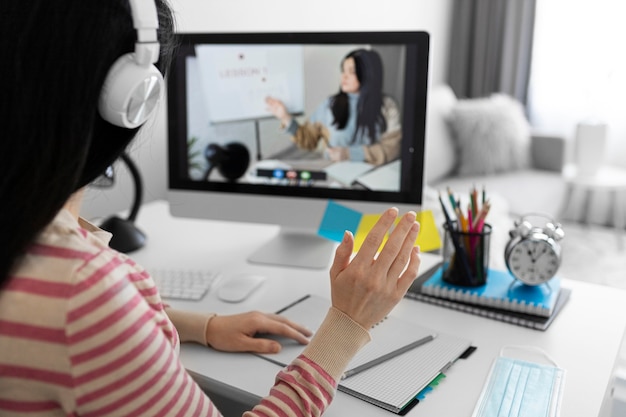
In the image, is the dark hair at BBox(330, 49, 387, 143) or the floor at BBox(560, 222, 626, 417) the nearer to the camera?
the dark hair at BBox(330, 49, 387, 143)

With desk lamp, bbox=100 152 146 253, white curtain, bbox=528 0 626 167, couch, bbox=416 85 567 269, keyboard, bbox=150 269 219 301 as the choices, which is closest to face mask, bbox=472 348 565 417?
keyboard, bbox=150 269 219 301

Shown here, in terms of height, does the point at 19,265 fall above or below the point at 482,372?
above

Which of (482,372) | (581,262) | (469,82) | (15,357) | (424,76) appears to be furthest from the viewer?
(469,82)

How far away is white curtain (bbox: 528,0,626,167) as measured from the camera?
3584mm

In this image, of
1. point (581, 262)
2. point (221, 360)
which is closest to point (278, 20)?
point (581, 262)

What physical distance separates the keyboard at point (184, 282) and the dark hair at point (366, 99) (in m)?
0.38

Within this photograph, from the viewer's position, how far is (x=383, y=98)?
3.92ft

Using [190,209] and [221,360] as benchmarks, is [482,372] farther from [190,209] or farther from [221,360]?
[190,209]

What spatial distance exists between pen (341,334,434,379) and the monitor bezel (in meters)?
0.33

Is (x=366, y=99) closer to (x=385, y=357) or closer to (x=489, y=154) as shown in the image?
(x=385, y=357)

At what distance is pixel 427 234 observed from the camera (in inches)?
45.9

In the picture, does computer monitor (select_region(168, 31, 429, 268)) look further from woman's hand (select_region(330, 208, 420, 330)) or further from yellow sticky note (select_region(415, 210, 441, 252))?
woman's hand (select_region(330, 208, 420, 330))

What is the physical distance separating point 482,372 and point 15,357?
2.01 ft

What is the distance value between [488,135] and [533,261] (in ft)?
7.43
